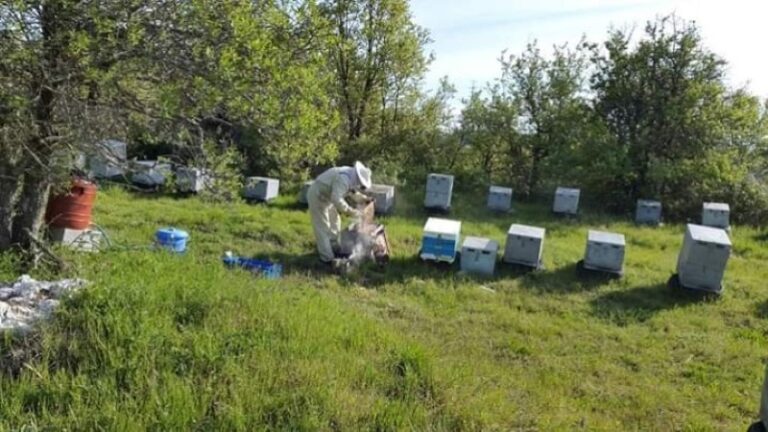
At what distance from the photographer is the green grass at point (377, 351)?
315 centimetres

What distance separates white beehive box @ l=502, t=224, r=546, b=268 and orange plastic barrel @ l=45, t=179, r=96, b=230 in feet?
16.6

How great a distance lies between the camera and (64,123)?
4.59 metres

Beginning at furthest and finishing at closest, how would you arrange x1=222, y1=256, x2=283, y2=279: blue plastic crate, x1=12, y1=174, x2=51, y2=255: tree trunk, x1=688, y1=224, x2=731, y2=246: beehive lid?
x1=688, y1=224, x2=731, y2=246: beehive lid → x1=222, y1=256, x2=283, y2=279: blue plastic crate → x1=12, y1=174, x2=51, y2=255: tree trunk

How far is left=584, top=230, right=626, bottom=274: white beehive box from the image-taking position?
25.3 ft

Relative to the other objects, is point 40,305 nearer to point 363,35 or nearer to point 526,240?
point 526,240

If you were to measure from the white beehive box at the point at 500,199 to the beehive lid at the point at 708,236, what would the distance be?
4383 mm

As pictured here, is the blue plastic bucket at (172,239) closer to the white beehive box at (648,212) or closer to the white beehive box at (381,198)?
the white beehive box at (381,198)

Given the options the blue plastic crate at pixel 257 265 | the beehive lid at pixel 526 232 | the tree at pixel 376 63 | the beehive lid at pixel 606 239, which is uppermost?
the tree at pixel 376 63

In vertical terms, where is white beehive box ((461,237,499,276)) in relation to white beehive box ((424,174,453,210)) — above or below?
below

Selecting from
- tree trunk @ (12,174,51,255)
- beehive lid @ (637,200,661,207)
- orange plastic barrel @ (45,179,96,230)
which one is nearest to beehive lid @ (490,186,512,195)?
beehive lid @ (637,200,661,207)

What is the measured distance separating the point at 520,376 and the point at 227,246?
182 inches

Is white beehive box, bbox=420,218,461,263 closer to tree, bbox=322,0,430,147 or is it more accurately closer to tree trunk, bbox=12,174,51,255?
tree trunk, bbox=12,174,51,255

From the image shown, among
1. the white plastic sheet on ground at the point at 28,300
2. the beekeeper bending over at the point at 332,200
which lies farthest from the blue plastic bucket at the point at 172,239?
the white plastic sheet on ground at the point at 28,300

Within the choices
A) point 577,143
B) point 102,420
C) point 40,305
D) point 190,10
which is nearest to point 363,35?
point 577,143
